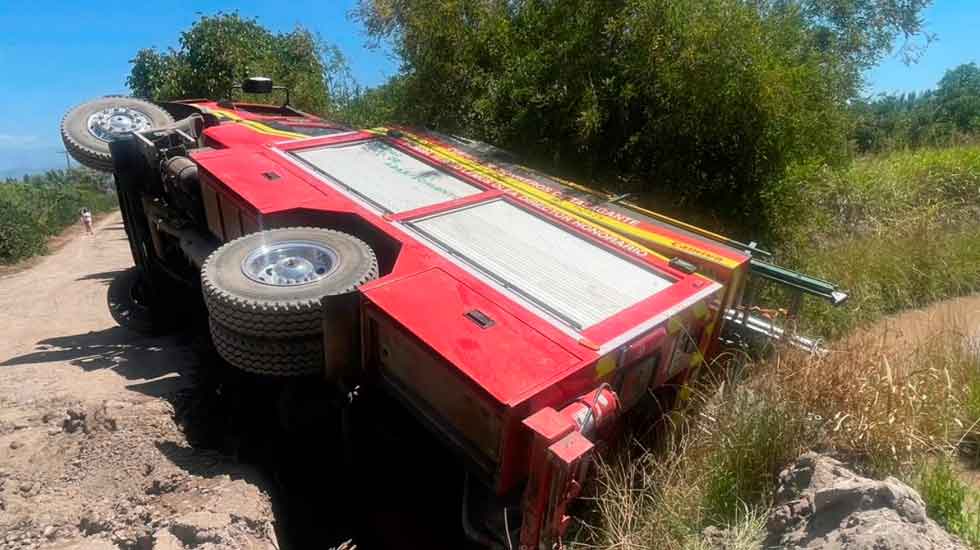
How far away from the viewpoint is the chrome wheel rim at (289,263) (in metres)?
2.89

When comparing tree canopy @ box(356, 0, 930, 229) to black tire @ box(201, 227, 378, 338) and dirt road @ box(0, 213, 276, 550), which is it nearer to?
black tire @ box(201, 227, 378, 338)

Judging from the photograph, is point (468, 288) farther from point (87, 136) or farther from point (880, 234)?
→ point (880, 234)

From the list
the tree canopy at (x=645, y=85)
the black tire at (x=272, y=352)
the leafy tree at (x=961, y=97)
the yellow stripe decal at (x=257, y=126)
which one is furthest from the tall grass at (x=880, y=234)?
the leafy tree at (x=961, y=97)

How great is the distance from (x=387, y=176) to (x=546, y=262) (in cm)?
149

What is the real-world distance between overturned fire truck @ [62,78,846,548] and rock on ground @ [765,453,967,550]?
68 centimetres

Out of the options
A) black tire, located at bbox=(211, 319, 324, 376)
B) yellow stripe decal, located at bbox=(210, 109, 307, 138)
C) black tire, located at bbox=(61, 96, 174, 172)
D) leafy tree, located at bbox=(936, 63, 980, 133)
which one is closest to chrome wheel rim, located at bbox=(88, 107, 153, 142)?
black tire, located at bbox=(61, 96, 174, 172)

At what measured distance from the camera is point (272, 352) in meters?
2.77

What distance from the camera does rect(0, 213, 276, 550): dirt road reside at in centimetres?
268

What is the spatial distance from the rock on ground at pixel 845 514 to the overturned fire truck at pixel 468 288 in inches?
26.9

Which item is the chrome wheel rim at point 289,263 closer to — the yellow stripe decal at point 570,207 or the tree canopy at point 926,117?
the yellow stripe decal at point 570,207

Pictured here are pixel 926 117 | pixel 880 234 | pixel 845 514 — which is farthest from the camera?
pixel 926 117

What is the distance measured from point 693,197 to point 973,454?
3.14 m

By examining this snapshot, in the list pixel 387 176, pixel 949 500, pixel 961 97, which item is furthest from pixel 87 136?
pixel 961 97

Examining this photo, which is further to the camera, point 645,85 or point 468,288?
point 645,85
